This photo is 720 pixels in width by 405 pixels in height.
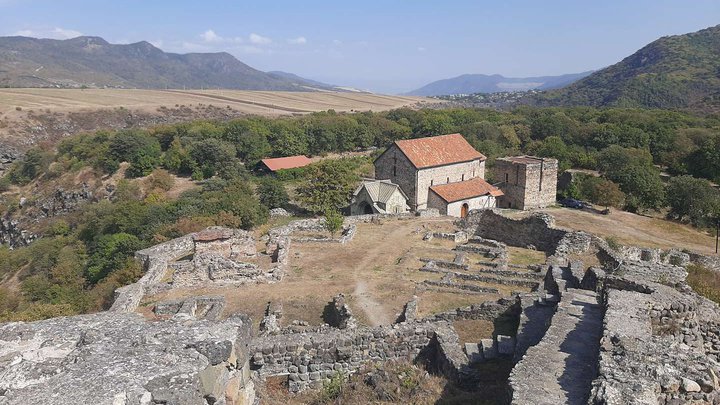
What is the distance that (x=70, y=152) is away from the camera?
6125 cm

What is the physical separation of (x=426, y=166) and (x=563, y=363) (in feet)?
100

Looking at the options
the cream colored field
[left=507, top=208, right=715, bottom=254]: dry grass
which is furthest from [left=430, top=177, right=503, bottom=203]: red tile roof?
the cream colored field

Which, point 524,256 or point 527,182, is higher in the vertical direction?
point 527,182

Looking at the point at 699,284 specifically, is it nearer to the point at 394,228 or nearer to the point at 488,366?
the point at 488,366

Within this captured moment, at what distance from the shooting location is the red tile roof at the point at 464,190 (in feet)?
124

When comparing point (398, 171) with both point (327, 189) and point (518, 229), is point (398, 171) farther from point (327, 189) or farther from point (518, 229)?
point (518, 229)

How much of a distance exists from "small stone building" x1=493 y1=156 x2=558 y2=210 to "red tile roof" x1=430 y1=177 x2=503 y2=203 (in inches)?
61.7

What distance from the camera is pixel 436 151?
40.5 m

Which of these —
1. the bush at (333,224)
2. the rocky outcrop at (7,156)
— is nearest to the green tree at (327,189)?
the bush at (333,224)

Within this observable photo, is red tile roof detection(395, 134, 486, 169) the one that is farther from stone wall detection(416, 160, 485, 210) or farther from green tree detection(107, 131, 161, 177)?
green tree detection(107, 131, 161, 177)

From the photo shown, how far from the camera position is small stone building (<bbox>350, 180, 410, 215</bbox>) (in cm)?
3622

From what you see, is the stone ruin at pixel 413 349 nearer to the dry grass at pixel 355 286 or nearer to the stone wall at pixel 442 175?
the dry grass at pixel 355 286

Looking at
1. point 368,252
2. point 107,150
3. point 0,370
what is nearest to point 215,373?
point 0,370

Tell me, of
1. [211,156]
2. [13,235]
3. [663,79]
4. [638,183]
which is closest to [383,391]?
[638,183]
